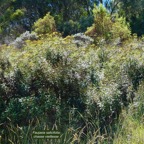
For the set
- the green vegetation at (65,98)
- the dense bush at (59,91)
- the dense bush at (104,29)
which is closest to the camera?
the green vegetation at (65,98)

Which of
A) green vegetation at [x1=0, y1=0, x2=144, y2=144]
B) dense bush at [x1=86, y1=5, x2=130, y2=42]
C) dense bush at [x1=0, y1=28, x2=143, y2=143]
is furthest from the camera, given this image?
dense bush at [x1=86, y1=5, x2=130, y2=42]

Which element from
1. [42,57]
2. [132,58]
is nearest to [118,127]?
[42,57]

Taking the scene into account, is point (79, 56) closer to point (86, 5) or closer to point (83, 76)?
point (83, 76)

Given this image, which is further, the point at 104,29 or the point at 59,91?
the point at 104,29

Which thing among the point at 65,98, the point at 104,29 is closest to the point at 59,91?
the point at 65,98

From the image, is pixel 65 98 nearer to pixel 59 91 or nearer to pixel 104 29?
pixel 59 91

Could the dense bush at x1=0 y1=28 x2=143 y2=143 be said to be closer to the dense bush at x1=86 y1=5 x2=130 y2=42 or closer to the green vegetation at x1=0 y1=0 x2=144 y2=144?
the green vegetation at x1=0 y1=0 x2=144 y2=144

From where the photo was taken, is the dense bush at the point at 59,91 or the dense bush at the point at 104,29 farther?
the dense bush at the point at 104,29

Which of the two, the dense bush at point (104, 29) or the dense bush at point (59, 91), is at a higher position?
the dense bush at point (104, 29)

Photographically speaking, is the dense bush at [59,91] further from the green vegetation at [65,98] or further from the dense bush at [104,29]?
the dense bush at [104,29]

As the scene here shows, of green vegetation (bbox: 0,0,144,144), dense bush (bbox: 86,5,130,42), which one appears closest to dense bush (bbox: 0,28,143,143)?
green vegetation (bbox: 0,0,144,144)

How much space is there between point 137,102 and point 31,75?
1.71 meters

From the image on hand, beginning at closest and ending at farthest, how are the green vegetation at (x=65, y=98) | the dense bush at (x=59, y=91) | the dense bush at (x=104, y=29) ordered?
1. the green vegetation at (x=65, y=98)
2. the dense bush at (x=59, y=91)
3. the dense bush at (x=104, y=29)

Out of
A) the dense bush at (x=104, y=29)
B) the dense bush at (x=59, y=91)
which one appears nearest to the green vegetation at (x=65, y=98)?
the dense bush at (x=59, y=91)
